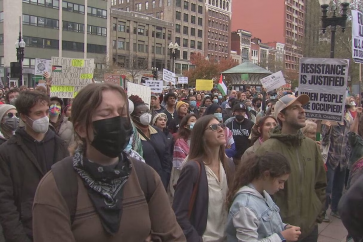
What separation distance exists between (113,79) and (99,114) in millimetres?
9903

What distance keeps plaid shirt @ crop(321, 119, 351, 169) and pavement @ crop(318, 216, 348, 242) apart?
3.37 ft

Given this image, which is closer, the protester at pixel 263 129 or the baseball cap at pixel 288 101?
the baseball cap at pixel 288 101

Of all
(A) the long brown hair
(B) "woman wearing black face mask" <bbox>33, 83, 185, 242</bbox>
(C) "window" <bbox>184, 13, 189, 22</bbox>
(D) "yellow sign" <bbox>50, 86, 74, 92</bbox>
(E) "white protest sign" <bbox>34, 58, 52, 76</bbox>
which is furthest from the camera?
(C) "window" <bbox>184, 13, 189, 22</bbox>

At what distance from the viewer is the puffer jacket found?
348 cm

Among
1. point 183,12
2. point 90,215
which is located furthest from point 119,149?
point 183,12

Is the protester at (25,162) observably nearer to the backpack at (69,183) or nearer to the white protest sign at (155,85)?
the backpack at (69,183)

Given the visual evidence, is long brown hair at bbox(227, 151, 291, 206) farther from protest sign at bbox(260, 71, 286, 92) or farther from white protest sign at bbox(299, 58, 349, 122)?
protest sign at bbox(260, 71, 286, 92)

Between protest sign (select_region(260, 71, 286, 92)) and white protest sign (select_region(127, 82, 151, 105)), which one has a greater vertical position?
protest sign (select_region(260, 71, 286, 92))

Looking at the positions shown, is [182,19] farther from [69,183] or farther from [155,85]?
[69,183]

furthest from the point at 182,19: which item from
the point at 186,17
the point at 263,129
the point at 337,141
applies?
the point at 263,129

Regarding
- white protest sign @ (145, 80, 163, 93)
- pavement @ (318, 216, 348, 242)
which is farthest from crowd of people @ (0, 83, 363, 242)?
white protest sign @ (145, 80, 163, 93)

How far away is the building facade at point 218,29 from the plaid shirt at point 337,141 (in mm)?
86532

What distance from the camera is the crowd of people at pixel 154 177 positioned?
1738mm

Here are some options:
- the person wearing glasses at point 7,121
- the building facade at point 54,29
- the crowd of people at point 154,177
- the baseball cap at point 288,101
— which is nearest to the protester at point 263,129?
the crowd of people at point 154,177
